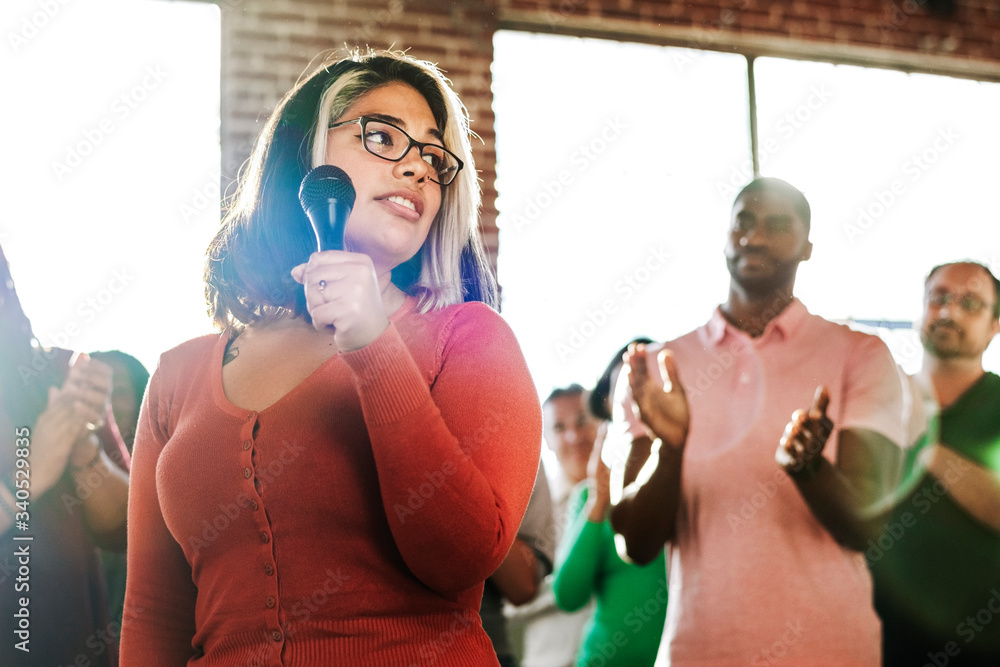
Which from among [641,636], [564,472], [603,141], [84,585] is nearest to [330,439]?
[84,585]

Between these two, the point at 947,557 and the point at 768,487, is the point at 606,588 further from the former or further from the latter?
the point at 947,557

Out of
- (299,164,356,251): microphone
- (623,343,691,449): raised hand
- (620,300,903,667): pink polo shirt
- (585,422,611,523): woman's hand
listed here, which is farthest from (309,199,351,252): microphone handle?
(585,422,611,523): woman's hand

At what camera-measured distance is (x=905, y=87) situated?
4.10 meters

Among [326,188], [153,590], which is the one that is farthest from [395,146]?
[153,590]

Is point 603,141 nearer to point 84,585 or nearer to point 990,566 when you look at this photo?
point 990,566

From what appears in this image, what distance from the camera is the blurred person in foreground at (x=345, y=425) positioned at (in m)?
0.89

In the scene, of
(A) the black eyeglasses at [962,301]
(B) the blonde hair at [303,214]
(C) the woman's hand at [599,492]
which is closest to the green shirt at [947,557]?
(A) the black eyeglasses at [962,301]

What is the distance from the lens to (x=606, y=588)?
7.88 ft

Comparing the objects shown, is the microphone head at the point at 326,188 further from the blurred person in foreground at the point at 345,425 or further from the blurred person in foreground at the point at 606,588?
the blurred person in foreground at the point at 606,588

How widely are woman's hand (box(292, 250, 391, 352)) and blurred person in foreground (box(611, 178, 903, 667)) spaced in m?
1.15

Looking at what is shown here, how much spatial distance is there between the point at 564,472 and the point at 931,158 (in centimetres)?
228

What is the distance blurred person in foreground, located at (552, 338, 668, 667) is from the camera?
2.27 m

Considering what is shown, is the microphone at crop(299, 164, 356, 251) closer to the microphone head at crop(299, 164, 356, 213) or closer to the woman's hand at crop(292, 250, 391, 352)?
the microphone head at crop(299, 164, 356, 213)

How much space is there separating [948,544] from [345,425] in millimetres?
1832
